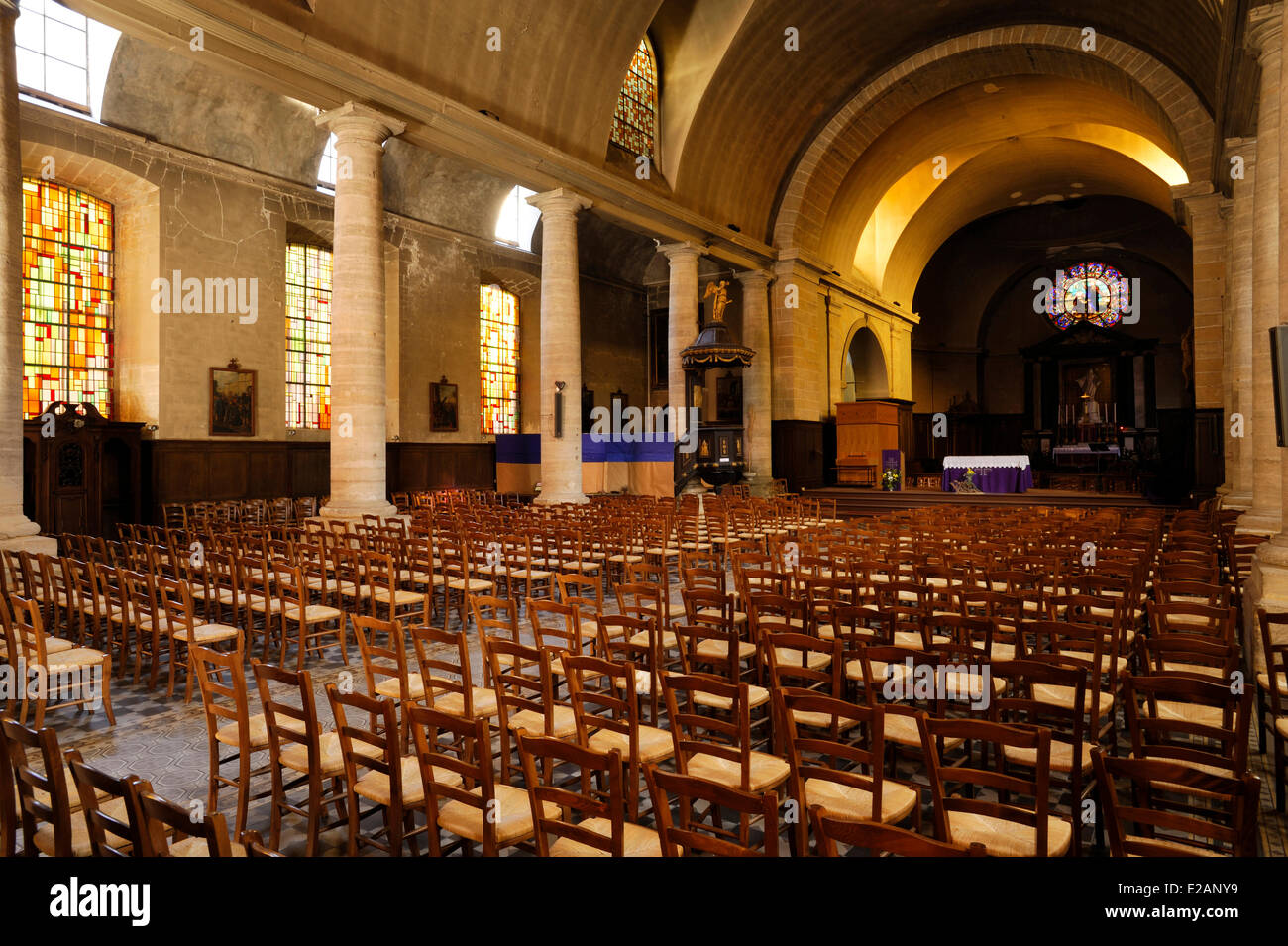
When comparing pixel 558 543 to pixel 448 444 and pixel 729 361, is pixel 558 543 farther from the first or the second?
pixel 448 444

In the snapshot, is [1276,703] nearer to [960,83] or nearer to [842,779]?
[842,779]

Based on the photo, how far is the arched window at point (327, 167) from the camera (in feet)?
64.1

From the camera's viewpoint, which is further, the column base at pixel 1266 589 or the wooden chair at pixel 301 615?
the wooden chair at pixel 301 615

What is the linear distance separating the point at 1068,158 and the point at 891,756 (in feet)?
98.7

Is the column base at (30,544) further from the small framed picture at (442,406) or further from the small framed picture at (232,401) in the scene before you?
the small framed picture at (442,406)

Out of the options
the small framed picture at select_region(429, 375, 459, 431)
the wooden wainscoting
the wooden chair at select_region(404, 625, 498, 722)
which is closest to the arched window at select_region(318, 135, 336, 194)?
the small framed picture at select_region(429, 375, 459, 431)

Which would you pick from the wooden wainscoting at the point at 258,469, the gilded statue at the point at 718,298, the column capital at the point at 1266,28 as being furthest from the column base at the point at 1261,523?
the wooden wainscoting at the point at 258,469

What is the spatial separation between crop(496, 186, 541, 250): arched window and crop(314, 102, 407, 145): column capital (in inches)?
425

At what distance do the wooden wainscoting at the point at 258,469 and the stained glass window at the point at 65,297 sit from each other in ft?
5.77

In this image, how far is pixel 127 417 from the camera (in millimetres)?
16875

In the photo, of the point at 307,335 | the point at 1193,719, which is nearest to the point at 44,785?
the point at 1193,719

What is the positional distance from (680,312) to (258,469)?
10906 mm

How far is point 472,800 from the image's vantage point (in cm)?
269

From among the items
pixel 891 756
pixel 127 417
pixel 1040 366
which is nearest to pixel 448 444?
pixel 127 417
